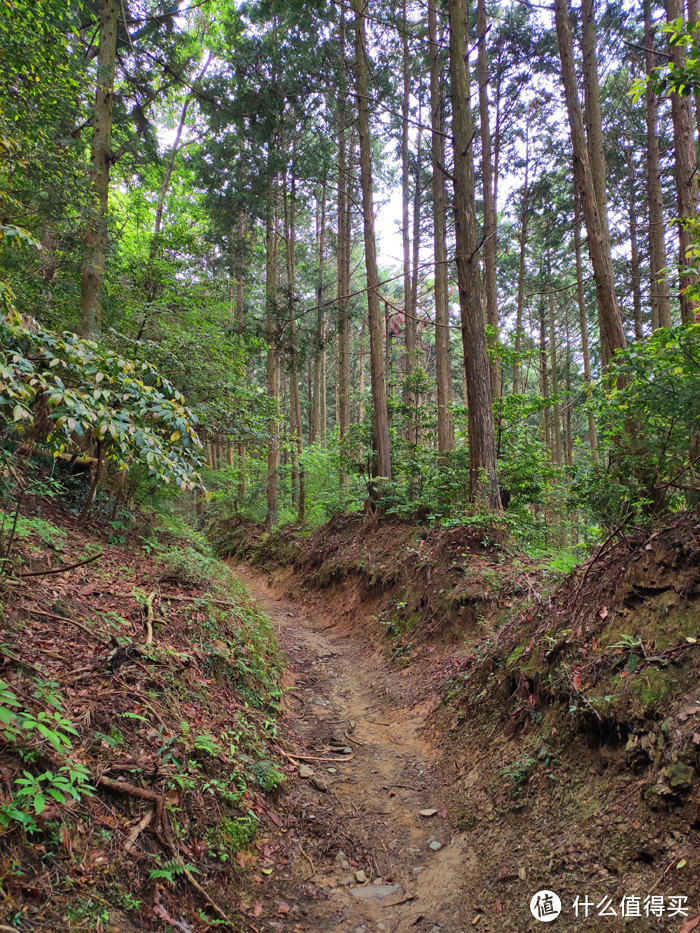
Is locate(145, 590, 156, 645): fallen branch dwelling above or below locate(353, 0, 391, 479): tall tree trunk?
below

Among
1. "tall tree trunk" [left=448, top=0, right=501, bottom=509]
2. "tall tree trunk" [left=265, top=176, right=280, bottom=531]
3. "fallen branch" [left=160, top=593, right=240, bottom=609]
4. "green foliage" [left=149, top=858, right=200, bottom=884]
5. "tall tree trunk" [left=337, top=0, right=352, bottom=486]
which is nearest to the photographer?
"green foliage" [left=149, top=858, right=200, bottom=884]

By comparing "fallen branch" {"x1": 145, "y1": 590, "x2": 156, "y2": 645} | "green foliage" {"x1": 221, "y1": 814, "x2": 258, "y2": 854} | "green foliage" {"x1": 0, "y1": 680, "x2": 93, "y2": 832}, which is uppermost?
"fallen branch" {"x1": 145, "y1": 590, "x2": 156, "y2": 645}

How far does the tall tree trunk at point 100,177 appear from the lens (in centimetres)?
807

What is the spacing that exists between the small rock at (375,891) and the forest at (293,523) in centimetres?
6

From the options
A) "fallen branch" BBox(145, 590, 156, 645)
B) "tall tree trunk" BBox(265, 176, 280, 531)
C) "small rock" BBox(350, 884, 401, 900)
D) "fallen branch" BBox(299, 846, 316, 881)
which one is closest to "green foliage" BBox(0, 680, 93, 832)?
"fallen branch" BBox(145, 590, 156, 645)

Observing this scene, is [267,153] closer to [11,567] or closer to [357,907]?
[11,567]

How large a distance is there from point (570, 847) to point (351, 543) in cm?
911

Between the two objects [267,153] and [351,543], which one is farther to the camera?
[267,153]

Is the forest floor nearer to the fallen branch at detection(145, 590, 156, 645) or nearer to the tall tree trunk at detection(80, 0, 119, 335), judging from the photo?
the fallen branch at detection(145, 590, 156, 645)

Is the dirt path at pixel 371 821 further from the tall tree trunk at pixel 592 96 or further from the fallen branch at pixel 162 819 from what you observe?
the tall tree trunk at pixel 592 96

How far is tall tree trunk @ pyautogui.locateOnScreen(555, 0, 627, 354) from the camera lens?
7258 millimetres

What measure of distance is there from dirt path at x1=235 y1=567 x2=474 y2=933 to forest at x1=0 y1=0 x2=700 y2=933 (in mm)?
38

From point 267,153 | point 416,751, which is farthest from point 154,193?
point 416,751

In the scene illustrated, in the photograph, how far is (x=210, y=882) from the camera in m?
2.83
